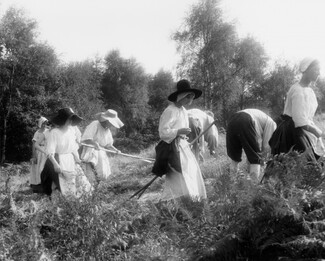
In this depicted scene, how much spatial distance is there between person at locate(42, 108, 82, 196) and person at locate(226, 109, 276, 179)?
227 centimetres

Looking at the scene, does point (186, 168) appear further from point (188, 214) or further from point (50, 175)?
point (188, 214)

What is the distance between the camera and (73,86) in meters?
34.7

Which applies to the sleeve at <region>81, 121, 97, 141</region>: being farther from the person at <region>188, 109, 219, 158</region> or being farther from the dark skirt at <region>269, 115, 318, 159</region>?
the dark skirt at <region>269, 115, 318, 159</region>

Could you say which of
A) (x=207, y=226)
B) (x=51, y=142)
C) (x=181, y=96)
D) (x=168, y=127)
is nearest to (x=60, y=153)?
(x=51, y=142)

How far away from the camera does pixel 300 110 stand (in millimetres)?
4945

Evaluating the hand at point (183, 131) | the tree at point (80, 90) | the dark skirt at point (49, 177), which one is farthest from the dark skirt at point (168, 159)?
the tree at point (80, 90)

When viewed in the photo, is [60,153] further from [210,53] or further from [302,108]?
[210,53]

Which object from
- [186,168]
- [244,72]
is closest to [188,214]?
[186,168]

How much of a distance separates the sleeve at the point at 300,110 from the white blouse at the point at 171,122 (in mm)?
1422

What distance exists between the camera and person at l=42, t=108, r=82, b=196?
21.8 ft

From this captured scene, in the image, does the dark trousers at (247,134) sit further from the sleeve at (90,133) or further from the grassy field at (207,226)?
the sleeve at (90,133)

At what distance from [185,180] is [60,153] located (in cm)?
218

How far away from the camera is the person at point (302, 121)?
4.93 metres

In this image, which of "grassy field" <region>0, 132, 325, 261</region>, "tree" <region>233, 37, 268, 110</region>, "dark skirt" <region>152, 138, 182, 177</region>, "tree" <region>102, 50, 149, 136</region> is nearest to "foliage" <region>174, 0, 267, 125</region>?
"tree" <region>233, 37, 268, 110</region>
